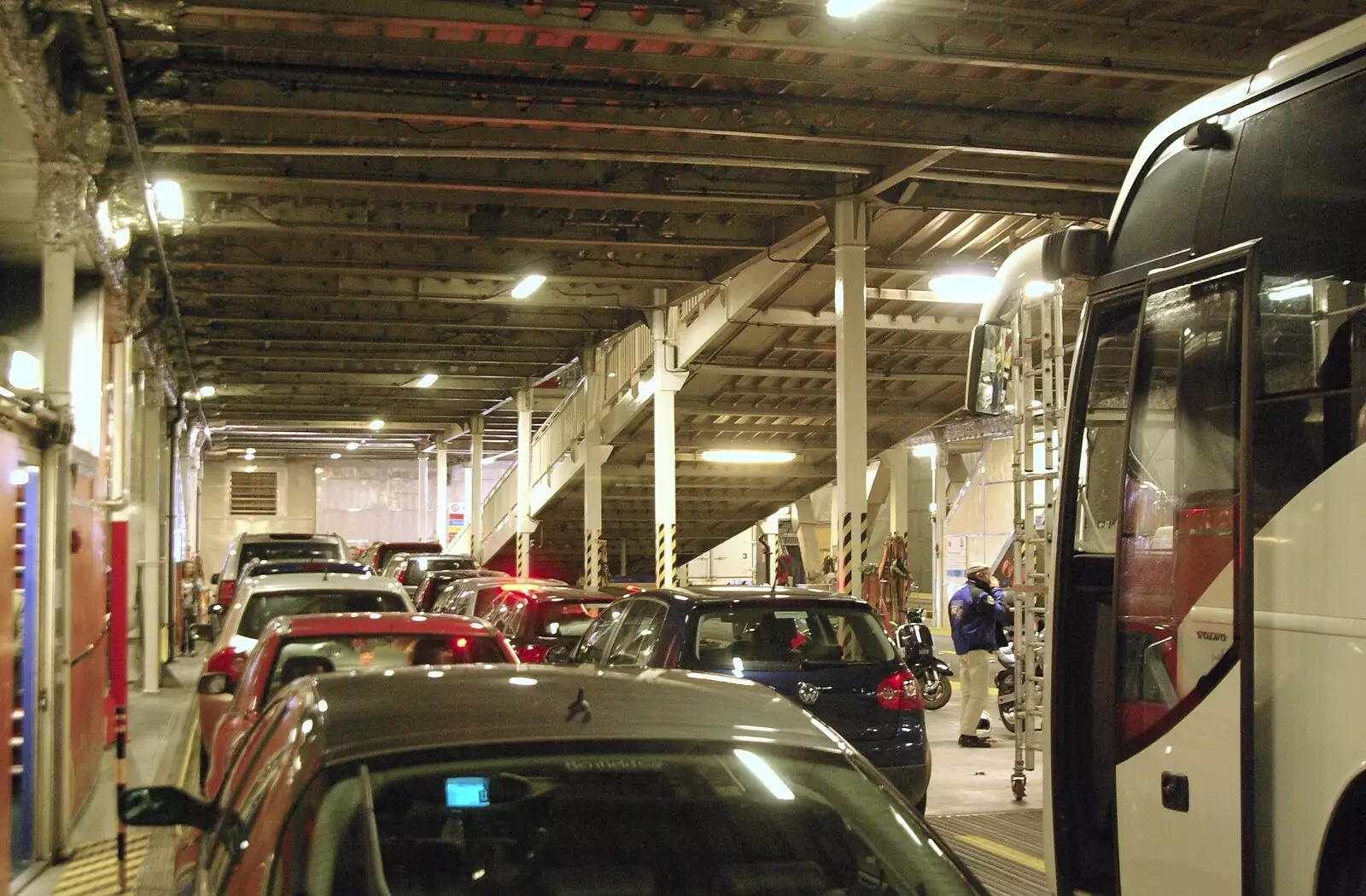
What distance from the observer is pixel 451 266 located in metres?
18.1

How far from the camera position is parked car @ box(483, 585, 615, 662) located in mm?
13383

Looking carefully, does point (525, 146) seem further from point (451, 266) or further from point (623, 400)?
point (623, 400)

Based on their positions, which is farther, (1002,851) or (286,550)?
(286,550)

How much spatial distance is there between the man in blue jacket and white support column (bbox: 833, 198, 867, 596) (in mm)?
1642

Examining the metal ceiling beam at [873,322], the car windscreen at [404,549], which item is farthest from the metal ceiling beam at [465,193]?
the car windscreen at [404,549]

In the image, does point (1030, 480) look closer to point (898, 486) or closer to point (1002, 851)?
point (1002, 851)

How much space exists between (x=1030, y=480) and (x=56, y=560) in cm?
656

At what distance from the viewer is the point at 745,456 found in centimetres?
2450

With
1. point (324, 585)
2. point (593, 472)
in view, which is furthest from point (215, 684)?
point (593, 472)

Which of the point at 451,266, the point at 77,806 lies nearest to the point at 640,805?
the point at 77,806

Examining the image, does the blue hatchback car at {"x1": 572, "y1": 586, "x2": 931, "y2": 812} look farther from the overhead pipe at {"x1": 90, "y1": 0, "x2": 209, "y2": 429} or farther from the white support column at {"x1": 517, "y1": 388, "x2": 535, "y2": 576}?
the white support column at {"x1": 517, "y1": 388, "x2": 535, "y2": 576}

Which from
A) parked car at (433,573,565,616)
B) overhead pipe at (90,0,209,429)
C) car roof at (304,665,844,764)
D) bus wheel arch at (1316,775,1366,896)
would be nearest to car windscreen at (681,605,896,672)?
bus wheel arch at (1316,775,1366,896)

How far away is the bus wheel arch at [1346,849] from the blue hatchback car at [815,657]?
432 cm

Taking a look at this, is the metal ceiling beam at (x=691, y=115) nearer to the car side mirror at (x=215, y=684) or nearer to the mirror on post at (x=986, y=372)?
the car side mirror at (x=215, y=684)
